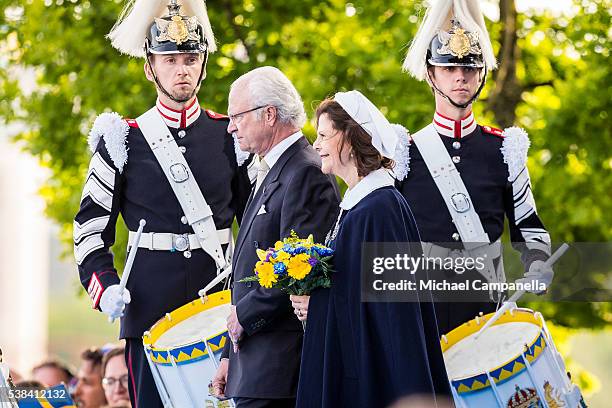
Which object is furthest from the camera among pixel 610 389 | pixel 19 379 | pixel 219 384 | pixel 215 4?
pixel 610 389

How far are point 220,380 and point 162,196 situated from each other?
39.9 inches

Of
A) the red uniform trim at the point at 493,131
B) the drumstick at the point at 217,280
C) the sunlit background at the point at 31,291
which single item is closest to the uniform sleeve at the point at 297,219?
the drumstick at the point at 217,280

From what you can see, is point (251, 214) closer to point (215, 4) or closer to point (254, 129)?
point (254, 129)

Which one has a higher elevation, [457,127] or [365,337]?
[457,127]

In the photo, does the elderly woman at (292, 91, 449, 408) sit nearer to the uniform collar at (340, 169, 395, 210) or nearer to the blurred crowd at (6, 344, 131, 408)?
the uniform collar at (340, 169, 395, 210)

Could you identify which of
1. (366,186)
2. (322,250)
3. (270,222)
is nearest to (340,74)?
(270,222)

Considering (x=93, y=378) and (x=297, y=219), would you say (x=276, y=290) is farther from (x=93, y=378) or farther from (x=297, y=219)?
(x=93, y=378)

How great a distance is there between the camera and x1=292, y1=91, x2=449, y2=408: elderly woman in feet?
16.9

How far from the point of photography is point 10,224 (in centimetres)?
2214

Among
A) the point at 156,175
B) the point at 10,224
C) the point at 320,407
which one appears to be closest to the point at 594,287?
the point at 156,175

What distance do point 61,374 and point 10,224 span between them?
13.7m

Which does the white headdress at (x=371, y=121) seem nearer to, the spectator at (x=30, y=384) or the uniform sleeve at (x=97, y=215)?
the uniform sleeve at (x=97, y=215)

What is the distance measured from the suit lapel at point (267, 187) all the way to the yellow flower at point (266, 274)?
489 millimetres

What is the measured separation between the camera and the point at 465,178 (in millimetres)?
6602
